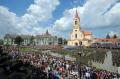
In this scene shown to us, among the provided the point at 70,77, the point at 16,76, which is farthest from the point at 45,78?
the point at 70,77

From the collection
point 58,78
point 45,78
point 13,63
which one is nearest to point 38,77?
point 45,78

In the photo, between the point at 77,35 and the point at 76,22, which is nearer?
the point at 76,22

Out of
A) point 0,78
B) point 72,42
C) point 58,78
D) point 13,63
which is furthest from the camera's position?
point 72,42

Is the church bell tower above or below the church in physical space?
above

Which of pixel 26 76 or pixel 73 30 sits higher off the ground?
pixel 73 30

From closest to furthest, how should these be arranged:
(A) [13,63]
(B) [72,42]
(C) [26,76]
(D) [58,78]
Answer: (C) [26,76], (D) [58,78], (A) [13,63], (B) [72,42]

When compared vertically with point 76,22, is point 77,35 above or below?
below

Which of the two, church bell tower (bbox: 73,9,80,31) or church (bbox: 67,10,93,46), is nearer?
church (bbox: 67,10,93,46)

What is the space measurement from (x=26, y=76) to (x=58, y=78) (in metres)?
3.18

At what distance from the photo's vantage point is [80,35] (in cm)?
15050

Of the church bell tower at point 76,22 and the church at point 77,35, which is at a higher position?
the church bell tower at point 76,22

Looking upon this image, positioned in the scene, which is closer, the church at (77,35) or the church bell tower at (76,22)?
the church at (77,35)

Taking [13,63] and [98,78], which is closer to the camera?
[98,78]

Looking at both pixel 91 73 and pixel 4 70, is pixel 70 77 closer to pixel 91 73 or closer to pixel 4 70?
pixel 91 73
